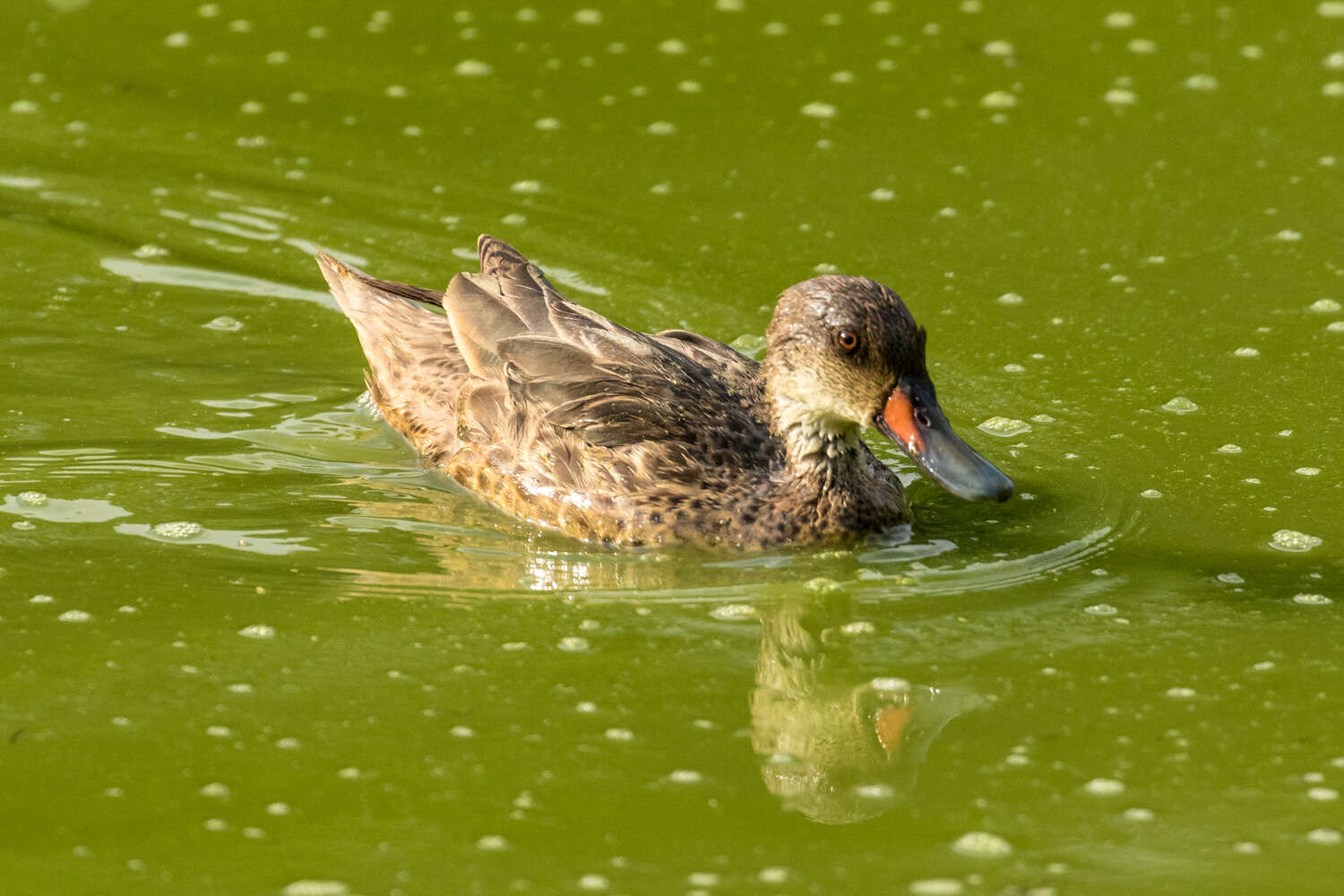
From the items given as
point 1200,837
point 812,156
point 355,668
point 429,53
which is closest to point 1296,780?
point 1200,837

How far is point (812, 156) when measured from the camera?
10078 mm

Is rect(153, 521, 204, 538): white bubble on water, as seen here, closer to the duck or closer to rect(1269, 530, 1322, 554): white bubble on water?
the duck

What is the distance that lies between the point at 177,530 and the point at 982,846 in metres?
3.30

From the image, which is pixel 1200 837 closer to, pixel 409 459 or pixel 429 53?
pixel 409 459

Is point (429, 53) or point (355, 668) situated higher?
point (429, 53)

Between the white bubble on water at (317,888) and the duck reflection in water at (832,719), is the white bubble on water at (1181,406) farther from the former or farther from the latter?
the white bubble on water at (317,888)

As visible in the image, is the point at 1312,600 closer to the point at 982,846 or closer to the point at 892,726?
the point at 892,726

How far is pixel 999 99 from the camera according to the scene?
34.7 ft

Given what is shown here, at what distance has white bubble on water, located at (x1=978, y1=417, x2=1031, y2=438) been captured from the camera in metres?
7.60

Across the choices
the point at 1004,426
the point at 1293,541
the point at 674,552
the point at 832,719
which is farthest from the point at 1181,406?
the point at 832,719

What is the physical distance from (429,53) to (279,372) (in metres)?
3.62

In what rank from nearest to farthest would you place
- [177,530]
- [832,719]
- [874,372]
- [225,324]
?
[832,719] → [874,372] → [177,530] → [225,324]

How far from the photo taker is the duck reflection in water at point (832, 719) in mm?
5094

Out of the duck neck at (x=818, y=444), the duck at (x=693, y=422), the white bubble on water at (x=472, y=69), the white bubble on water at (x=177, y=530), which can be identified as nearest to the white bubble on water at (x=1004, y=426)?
the duck at (x=693, y=422)
